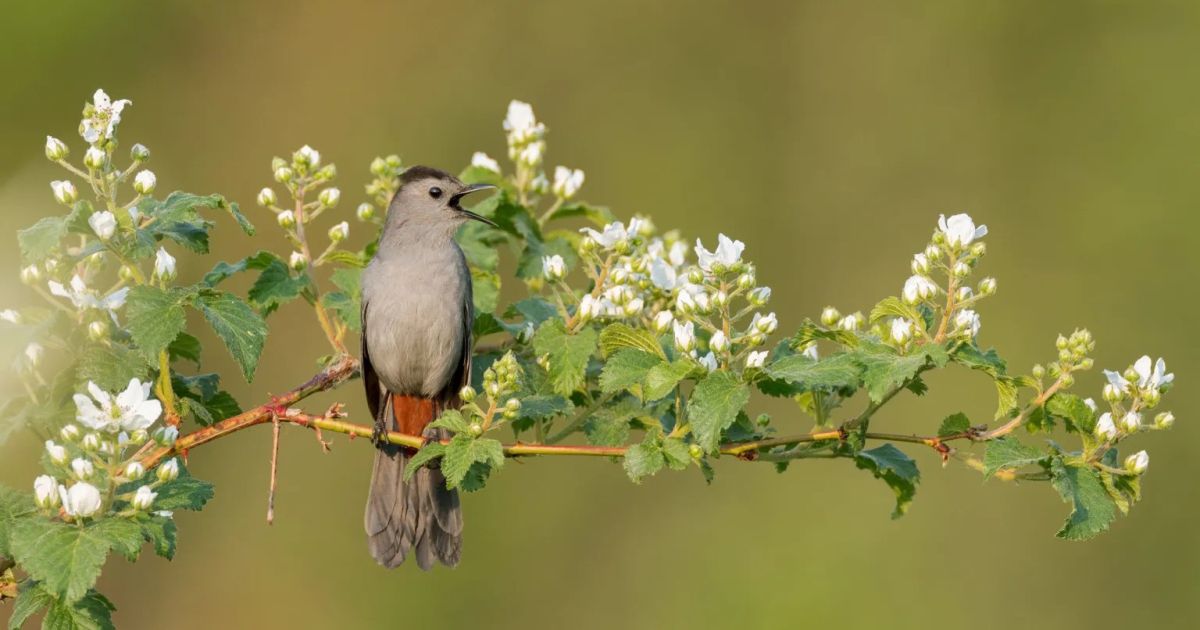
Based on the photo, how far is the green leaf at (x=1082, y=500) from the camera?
2807 mm

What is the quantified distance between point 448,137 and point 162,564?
308cm

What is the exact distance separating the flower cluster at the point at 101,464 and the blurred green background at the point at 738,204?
4.58 meters

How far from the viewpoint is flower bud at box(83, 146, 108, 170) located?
2.77m

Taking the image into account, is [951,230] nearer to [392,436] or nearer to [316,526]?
[392,436]

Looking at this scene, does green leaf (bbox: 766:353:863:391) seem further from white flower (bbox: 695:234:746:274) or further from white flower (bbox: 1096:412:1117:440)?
white flower (bbox: 1096:412:1117:440)

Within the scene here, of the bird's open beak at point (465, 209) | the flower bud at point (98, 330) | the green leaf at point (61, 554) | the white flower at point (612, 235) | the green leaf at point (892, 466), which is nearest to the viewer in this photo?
the green leaf at point (61, 554)

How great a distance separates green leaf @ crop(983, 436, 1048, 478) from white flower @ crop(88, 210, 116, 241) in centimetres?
179

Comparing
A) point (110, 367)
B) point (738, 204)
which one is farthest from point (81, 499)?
point (738, 204)

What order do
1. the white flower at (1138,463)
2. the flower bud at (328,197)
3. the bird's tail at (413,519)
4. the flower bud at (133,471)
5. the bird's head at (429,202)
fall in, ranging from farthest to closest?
the bird's head at (429,202) → the bird's tail at (413,519) → the flower bud at (328,197) → the white flower at (1138,463) → the flower bud at (133,471)

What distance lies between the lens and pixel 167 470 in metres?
2.61

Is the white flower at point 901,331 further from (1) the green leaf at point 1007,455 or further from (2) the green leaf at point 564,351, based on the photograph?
(2) the green leaf at point 564,351

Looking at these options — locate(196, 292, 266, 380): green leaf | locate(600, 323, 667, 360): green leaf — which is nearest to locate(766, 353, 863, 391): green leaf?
locate(600, 323, 667, 360): green leaf

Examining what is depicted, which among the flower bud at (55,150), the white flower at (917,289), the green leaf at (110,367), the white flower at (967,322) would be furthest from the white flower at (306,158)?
the white flower at (967,322)

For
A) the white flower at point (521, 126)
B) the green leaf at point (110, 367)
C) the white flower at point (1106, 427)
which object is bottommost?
the white flower at point (1106, 427)
